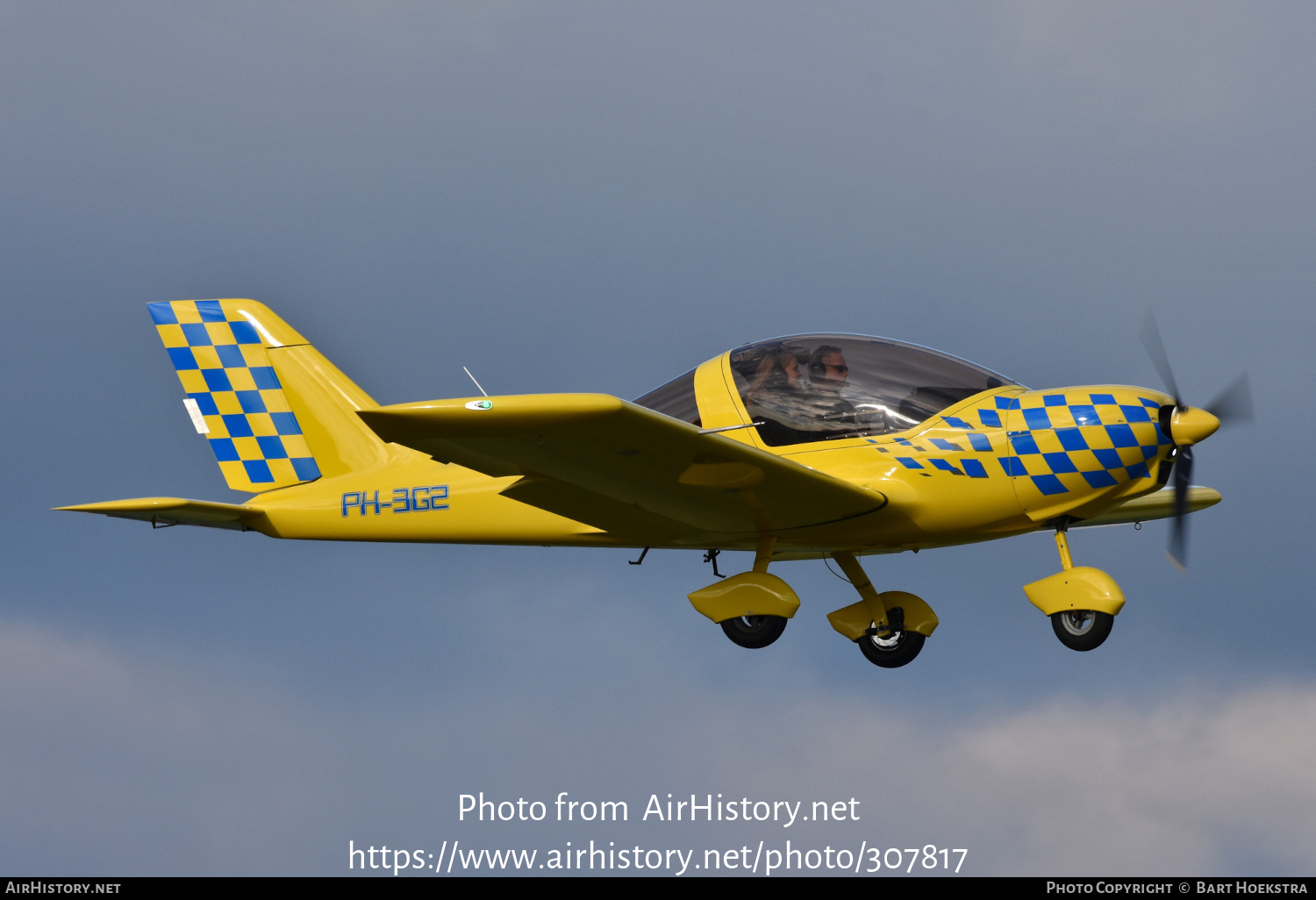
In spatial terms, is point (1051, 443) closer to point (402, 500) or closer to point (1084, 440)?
point (1084, 440)

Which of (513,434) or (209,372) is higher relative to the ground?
(513,434)

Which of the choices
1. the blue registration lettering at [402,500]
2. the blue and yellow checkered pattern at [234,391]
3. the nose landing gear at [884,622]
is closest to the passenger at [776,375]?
the nose landing gear at [884,622]

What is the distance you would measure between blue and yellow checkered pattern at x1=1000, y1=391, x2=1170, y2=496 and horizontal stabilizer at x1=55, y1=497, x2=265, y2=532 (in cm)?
673

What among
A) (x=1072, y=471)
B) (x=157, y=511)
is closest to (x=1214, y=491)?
(x=1072, y=471)

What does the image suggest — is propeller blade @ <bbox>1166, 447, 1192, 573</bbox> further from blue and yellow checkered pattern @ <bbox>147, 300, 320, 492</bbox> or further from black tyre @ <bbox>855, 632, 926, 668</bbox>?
blue and yellow checkered pattern @ <bbox>147, 300, 320, 492</bbox>

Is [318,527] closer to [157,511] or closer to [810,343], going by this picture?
[157,511]

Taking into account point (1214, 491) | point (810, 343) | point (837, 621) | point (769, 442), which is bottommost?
point (837, 621)

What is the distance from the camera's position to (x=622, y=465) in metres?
9.74

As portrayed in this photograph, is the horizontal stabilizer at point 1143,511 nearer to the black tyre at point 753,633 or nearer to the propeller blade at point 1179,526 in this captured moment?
the propeller blade at point 1179,526

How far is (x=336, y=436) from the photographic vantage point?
44.0ft

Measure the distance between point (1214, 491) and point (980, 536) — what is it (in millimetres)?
2645

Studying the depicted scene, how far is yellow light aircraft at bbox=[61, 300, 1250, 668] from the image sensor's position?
10086 mm

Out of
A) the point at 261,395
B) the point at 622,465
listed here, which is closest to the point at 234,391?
the point at 261,395

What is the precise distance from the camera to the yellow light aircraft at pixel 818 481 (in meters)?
10.1
